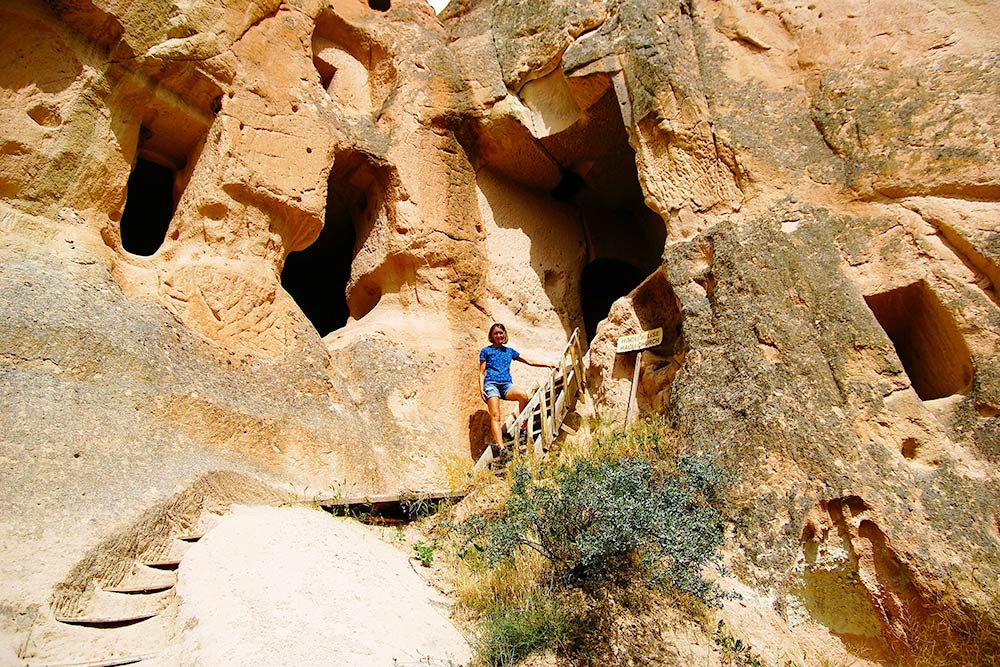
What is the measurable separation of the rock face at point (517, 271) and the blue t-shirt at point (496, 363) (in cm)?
48

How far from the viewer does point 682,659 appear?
3111 mm

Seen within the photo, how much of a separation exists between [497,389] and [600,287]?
3591 mm

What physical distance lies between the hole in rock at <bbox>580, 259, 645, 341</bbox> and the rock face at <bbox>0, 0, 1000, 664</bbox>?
1.68 m

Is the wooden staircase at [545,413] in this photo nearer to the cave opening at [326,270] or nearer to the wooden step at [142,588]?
the wooden step at [142,588]

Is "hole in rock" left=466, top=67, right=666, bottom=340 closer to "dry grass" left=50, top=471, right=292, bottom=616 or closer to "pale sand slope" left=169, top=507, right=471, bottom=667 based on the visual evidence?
"dry grass" left=50, top=471, right=292, bottom=616

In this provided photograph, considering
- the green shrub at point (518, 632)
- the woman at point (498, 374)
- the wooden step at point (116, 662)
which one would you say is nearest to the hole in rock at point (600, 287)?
the woman at point (498, 374)

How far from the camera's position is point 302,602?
2982 millimetres

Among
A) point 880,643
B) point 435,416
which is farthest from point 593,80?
point 880,643

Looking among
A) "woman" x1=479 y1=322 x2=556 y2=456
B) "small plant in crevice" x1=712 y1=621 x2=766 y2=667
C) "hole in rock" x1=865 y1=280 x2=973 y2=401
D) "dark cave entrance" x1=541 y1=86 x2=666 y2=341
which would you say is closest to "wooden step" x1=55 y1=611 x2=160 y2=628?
"small plant in crevice" x1=712 y1=621 x2=766 y2=667

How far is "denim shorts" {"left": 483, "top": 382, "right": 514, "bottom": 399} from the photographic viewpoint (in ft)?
18.7

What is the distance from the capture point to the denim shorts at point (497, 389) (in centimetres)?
569

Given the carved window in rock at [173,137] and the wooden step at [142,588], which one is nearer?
the wooden step at [142,588]

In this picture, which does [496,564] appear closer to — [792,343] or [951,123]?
[792,343]

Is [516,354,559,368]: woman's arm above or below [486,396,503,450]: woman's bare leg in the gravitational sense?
above
